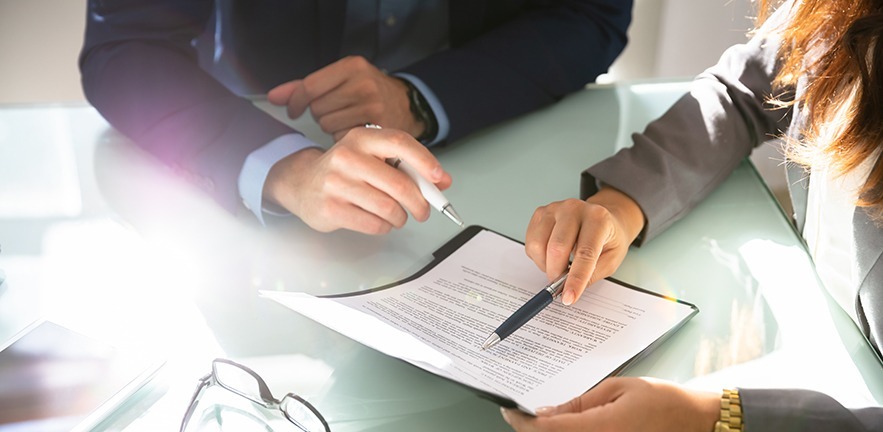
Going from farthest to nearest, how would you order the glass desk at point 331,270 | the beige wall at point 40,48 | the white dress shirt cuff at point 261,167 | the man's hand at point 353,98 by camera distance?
the beige wall at point 40,48
the man's hand at point 353,98
the white dress shirt cuff at point 261,167
the glass desk at point 331,270

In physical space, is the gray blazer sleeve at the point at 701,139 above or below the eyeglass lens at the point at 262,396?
above

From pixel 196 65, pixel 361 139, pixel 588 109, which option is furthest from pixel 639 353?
pixel 196 65

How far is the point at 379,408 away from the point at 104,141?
0.72 metres

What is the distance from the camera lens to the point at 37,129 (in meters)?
1.25

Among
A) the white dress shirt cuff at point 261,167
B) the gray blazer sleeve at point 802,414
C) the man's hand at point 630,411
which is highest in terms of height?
the gray blazer sleeve at point 802,414

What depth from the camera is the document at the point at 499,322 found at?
2.37 feet

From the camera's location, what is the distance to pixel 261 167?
3.43 ft

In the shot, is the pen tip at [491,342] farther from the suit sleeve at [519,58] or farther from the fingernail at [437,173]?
the suit sleeve at [519,58]

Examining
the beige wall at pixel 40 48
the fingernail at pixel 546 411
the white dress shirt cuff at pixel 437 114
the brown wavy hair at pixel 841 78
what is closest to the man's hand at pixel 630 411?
the fingernail at pixel 546 411

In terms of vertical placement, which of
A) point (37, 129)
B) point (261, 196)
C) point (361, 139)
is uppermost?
point (361, 139)

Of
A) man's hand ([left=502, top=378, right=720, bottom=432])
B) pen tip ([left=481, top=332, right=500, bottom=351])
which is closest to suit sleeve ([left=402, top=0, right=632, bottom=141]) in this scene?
pen tip ([left=481, top=332, right=500, bottom=351])

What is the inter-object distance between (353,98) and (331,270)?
1.08 feet

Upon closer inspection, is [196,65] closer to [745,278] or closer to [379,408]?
[379,408]

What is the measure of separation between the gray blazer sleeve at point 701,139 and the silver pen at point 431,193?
0.20m
